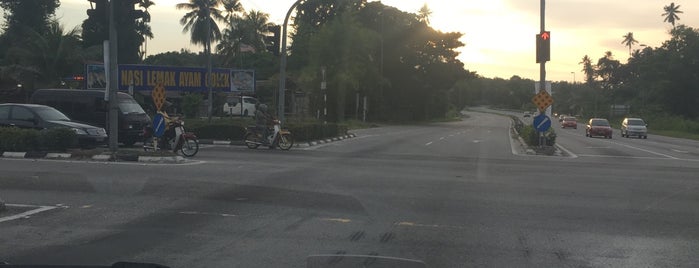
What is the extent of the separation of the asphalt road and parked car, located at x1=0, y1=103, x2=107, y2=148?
3.79 m

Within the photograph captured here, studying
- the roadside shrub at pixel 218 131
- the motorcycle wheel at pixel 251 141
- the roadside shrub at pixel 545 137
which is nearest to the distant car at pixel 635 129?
the roadside shrub at pixel 545 137

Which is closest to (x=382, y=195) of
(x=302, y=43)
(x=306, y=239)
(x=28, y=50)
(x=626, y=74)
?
(x=306, y=239)

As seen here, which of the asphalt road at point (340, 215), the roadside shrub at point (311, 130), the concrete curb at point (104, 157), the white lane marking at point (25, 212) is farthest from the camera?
the roadside shrub at point (311, 130)

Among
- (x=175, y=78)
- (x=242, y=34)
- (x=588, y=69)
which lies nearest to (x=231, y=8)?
(x=242, y=34)

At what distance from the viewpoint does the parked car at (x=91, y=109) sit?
2256 centimetres

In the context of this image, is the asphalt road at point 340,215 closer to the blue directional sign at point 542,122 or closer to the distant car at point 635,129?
the blue directional sign at point 542,122

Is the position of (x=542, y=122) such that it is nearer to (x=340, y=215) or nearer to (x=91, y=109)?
(x=91, y=109)

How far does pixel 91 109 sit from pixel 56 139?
223 inches

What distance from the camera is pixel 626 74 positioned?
442ft

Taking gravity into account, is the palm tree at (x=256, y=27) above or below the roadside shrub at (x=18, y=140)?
above

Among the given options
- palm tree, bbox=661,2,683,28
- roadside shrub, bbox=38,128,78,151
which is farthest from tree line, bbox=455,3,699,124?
roadside shrub, bbox=38,128,78,151

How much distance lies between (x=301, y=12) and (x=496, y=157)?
63120 mm

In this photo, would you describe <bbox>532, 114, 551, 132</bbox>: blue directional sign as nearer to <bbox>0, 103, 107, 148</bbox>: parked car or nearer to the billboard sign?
<bbox>0, 103, 107, 148</bbox>: parked car

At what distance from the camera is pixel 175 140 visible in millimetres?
18625
